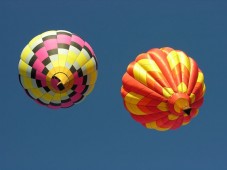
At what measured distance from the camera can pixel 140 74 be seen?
81.8 ft

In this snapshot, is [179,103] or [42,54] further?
[42,54]

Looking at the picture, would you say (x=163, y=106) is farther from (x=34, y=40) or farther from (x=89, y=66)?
(x=34, y=40)

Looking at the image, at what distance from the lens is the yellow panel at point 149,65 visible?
80.9 ft

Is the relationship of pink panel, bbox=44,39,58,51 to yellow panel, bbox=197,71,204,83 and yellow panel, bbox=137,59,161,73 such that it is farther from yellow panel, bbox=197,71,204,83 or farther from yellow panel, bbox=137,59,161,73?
yellow panel, bbox=197,71,204,83

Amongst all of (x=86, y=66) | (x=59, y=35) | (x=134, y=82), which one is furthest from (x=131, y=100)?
(x=59, y=35)

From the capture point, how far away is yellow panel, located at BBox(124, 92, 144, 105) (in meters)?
24.7

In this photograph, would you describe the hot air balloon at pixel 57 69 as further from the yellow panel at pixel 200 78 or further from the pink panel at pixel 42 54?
the yellow panel at pixel 200 78

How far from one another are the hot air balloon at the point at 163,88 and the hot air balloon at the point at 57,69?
69.1 inches

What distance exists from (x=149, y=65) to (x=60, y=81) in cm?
357

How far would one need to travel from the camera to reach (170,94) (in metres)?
23.5

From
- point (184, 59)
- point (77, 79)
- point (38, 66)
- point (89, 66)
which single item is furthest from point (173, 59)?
point (38, 66)

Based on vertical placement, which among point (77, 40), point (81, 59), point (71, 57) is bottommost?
point (71, 57)

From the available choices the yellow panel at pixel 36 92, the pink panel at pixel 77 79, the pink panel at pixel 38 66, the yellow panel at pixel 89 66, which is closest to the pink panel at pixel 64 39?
the yellow panel at pixel 89 66

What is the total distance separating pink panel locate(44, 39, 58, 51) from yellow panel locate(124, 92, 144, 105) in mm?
3544
